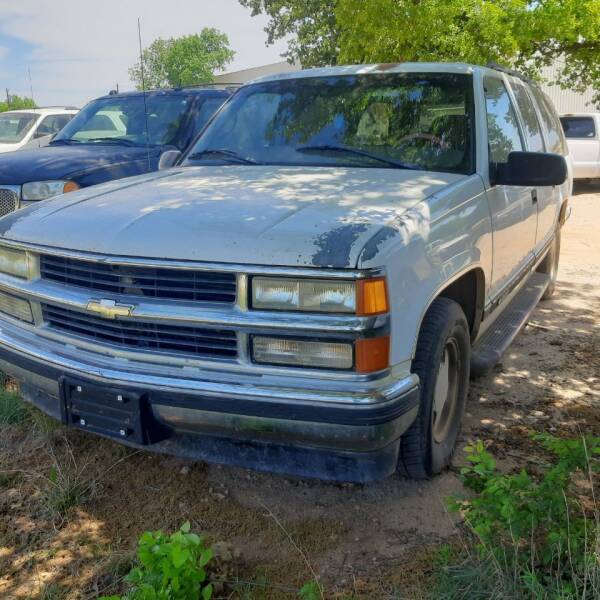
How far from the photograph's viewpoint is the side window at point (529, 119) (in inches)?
189

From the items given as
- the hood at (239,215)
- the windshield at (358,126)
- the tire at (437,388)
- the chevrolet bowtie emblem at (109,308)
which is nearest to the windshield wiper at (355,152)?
the windshield at (358,126)

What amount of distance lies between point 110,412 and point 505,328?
107 inches

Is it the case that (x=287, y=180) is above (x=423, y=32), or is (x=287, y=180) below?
below

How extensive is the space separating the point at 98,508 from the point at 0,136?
12.3 metres

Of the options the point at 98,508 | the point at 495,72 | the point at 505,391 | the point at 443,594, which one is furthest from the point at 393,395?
the point at 495,72

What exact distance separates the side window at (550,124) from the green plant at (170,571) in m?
4.43

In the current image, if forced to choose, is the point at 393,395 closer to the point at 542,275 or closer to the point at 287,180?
the point at 287,180

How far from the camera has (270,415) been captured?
2.48 meters

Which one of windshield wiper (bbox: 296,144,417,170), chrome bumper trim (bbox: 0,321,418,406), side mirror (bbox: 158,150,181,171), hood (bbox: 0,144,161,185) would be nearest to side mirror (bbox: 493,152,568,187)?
windshield wiper (bbox: 296,144,417,170)

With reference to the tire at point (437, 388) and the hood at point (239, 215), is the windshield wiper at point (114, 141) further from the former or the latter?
the tire at point (437, 388)

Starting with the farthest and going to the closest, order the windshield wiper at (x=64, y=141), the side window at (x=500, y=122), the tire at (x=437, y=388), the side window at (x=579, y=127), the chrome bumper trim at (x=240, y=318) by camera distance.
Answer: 1. the side window at (x=579, y=127)
2. the windshield wiper at (x=64, y=141)
3. the side window at (x=500, y=122)
4. the tire at (x=437, y=388)
5. the chrome bumper trim at (x=240, y=318)

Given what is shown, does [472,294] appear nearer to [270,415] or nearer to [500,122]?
[500,122]

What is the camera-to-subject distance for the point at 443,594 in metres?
2.29

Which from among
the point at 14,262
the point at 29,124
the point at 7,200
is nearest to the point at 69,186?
the point at 7,200
